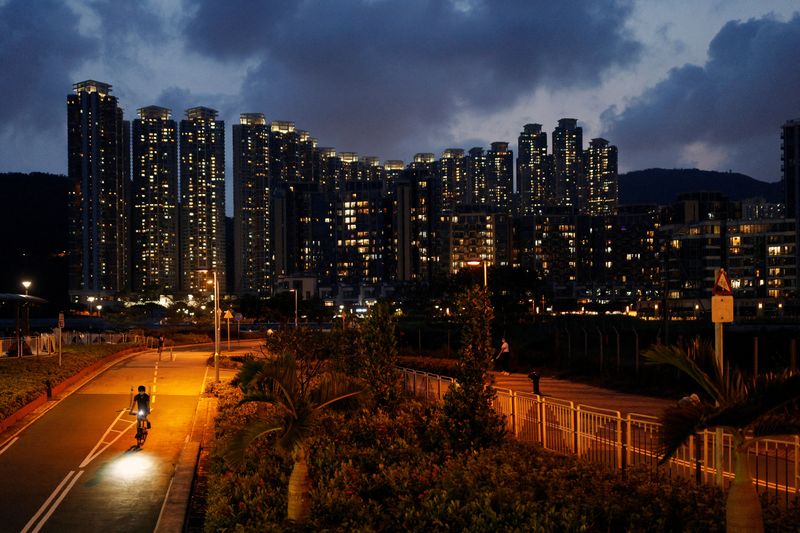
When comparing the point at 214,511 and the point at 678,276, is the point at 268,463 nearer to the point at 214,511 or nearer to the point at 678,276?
the point at 214,511

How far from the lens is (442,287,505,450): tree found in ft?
44.4

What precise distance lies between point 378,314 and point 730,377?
493 inches

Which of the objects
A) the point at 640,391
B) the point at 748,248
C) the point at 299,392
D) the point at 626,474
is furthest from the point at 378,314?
the point at 748,248

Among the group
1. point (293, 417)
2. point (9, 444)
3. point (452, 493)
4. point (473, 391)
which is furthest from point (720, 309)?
point (9, 444)

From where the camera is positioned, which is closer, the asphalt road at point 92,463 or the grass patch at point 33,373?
the asphalt road at point 92,463

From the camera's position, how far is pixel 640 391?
1023 inches

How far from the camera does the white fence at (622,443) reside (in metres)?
10.7

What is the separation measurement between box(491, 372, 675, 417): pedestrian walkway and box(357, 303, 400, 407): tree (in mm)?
3273

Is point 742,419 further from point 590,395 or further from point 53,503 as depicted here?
point 590,395

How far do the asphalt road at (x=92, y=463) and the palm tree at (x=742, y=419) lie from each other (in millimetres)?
8753

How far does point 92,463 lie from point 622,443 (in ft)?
38.4

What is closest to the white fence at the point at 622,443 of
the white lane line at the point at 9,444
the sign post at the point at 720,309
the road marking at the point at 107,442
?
the sign post at the point at 720,309

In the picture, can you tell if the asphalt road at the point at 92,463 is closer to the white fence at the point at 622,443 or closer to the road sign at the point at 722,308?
the white fence at the point at 622,443

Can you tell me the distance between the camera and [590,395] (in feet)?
82.8
